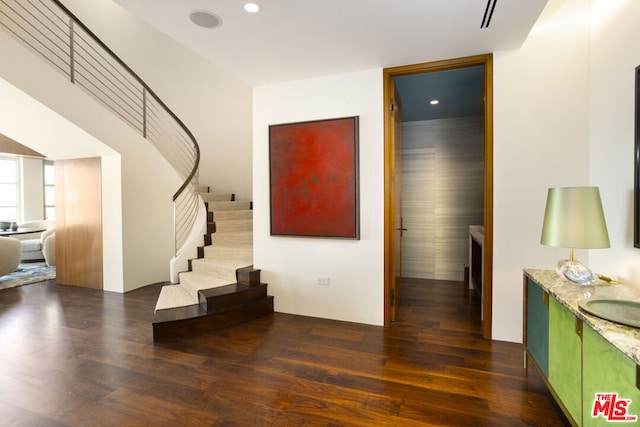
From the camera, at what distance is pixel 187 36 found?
8.09 feet

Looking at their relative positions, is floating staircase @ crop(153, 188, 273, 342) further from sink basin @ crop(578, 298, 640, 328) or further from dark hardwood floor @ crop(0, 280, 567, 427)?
sink basin @ crop(578, 298, 640, 328)

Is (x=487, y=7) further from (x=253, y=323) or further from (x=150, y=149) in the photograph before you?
(x=150, y=149)

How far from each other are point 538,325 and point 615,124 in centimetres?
151

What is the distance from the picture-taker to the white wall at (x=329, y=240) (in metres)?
3.12

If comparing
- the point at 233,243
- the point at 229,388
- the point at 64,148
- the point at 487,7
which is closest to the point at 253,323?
the point at 229,388

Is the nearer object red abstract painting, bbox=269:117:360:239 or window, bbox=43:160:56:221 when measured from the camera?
red abstract painting, bbox=269:117:360:239

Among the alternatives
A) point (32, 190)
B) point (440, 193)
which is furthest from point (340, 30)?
point (32, 190)

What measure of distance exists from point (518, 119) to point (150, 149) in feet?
16.3

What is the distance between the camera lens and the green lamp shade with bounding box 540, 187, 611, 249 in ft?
5.53

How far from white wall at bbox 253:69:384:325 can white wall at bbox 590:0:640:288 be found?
1708mm

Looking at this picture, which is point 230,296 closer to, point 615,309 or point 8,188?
point 615,309

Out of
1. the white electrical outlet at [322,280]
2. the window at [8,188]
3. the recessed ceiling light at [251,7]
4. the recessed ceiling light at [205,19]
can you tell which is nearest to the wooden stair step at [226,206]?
the white electrical outlet at [322,280]

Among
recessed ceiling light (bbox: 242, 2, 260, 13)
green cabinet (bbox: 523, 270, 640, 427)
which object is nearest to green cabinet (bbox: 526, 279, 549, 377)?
green cabinet (bbox: 523, 270, 640, 427)

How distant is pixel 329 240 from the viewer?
3.31 meters
